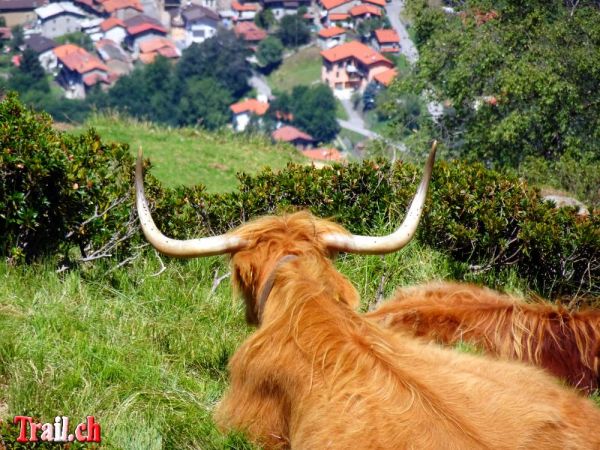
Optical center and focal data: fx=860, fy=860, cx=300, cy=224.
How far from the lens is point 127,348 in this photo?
573cm

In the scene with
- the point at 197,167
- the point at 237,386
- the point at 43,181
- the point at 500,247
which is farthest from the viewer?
the point at 197,167

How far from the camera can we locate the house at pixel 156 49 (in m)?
107

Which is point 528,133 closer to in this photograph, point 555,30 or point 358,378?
point 555,30

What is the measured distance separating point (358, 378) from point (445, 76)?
67.8 ft

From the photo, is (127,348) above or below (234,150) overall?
above

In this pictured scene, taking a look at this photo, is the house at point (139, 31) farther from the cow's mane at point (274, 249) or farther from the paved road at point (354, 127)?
the cow's mane at point (274, 249)

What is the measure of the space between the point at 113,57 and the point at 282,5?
28.7m

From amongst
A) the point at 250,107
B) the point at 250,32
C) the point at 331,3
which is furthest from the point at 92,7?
the point at 250,107

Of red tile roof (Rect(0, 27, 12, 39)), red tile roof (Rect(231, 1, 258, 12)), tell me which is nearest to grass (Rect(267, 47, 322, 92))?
red tile roof (Rect(231, 1, 258, 12))

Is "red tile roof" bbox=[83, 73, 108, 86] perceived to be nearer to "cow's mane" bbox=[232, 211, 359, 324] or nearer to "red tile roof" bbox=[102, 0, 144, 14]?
"red tile roof" bbox=[102, 0, 144, 14]

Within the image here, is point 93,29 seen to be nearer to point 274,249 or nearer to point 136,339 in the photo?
point 136,339

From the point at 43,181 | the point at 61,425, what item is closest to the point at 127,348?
the point at 61,425

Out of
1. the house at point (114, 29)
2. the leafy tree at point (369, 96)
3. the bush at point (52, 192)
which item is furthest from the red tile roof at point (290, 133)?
the bush at point (52, 192)

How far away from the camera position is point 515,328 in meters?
5.54
